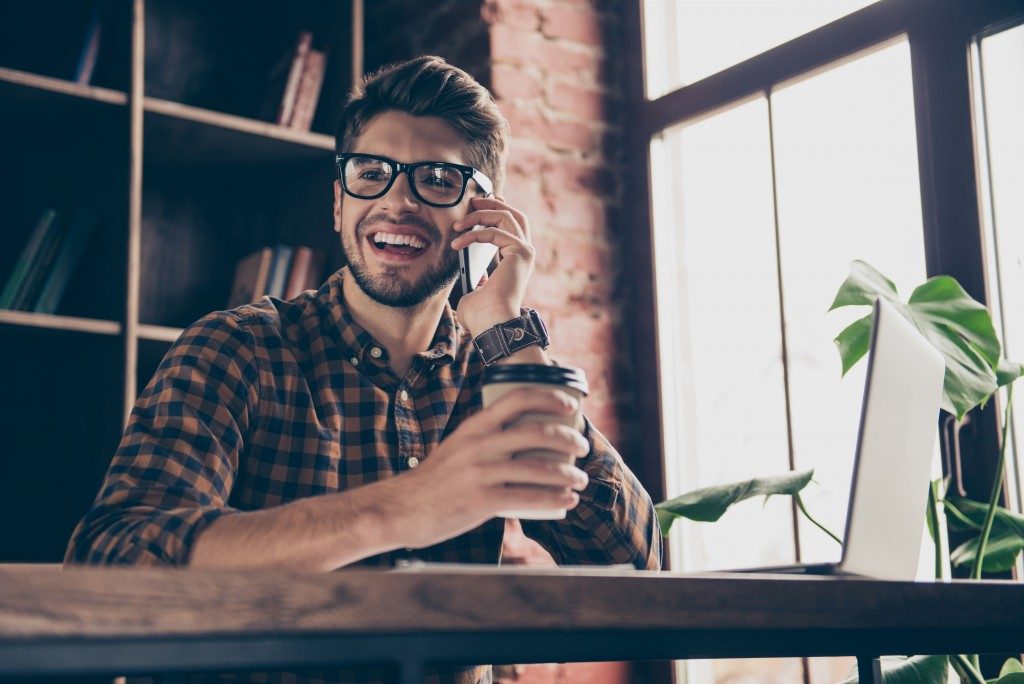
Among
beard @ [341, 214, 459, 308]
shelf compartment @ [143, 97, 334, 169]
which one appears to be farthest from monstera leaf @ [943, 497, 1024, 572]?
shelf compartment @ [143, 97, 334, 169]

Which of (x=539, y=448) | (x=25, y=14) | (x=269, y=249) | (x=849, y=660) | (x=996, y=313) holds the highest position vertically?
(x=25, y=14)

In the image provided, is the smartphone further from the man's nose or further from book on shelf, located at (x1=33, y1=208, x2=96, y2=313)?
book on shelf, located at (x1=33, y1=208, x2=96, y2=313)

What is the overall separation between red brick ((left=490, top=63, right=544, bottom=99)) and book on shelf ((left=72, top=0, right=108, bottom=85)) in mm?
934

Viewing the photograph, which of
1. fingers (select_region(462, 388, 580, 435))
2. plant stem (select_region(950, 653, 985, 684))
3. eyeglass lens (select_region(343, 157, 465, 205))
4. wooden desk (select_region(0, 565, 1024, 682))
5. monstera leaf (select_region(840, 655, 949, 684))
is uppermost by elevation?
eyeglass lens (select_region(343, 157, 465, 205))

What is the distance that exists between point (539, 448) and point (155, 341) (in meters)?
1.80

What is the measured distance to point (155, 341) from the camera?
92.0 inches

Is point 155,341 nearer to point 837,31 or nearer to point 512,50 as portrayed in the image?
point 512,50

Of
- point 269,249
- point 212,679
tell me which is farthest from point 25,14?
point 212,679

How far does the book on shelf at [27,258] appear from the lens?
89.3 inches

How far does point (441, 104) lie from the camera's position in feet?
5.82

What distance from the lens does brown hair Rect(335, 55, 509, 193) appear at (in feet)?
5.81

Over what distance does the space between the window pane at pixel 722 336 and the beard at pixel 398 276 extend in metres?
0.95

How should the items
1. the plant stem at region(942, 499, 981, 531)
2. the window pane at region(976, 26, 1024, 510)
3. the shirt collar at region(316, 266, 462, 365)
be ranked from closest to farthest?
the shirt collar at region(316, 266, 462, 365) < the plant stem at region(942, 499, 981, 531) < the window pane at region(976, 26, 1024, 510)

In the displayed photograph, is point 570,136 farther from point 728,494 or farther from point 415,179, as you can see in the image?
point 728,494
